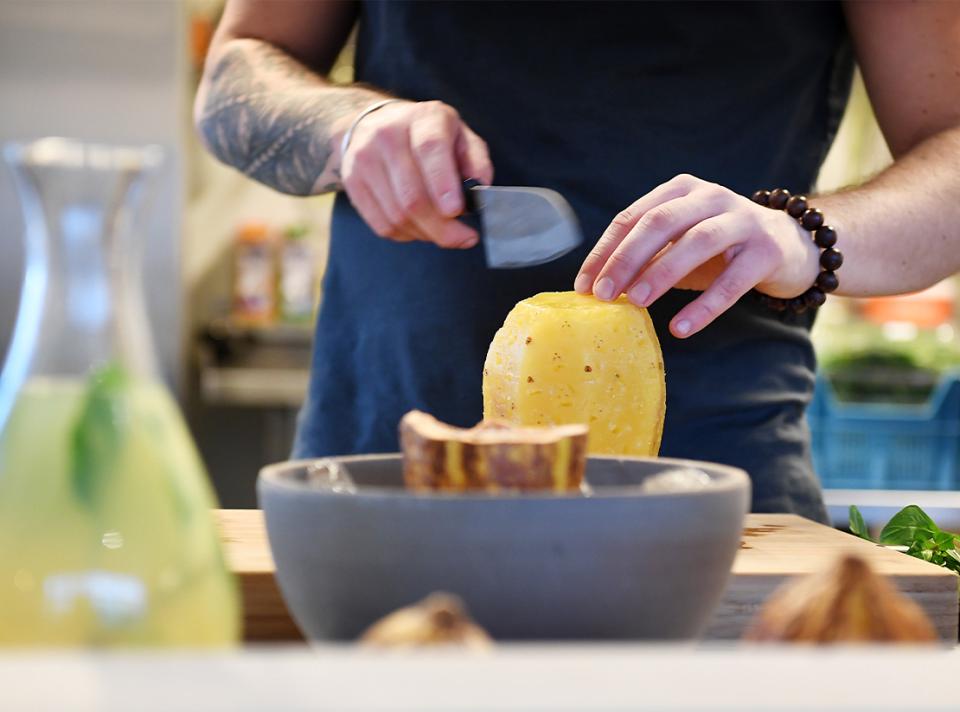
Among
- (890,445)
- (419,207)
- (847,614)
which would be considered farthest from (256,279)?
(847,614)

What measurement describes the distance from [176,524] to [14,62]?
360 cm

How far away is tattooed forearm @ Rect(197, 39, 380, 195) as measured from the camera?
3.98ft

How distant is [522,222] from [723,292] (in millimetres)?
174

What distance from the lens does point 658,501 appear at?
17.0 inches

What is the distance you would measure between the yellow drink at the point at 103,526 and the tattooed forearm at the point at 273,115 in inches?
31.0

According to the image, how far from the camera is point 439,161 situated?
95 cm

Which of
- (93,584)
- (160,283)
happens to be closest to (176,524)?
(93,584)

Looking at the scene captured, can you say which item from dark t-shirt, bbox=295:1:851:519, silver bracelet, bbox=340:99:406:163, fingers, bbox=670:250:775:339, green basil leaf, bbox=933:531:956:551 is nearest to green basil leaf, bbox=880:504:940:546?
green basil leaf, bbox=933:531:956:551

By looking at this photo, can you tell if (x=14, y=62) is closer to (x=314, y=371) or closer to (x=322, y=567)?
(x=314, y=371)

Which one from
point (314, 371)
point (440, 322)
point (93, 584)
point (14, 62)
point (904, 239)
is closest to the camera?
point (93, 584)

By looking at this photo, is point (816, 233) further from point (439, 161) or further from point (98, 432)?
point (98, 432)

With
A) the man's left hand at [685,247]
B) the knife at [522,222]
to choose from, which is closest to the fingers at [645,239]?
the man's left hand at [685,247]

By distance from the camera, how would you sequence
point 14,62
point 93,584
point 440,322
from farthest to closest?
point 14,62 < point 440,322 < point 93,584

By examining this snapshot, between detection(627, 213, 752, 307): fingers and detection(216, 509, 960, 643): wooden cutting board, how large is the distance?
18 centimetres
